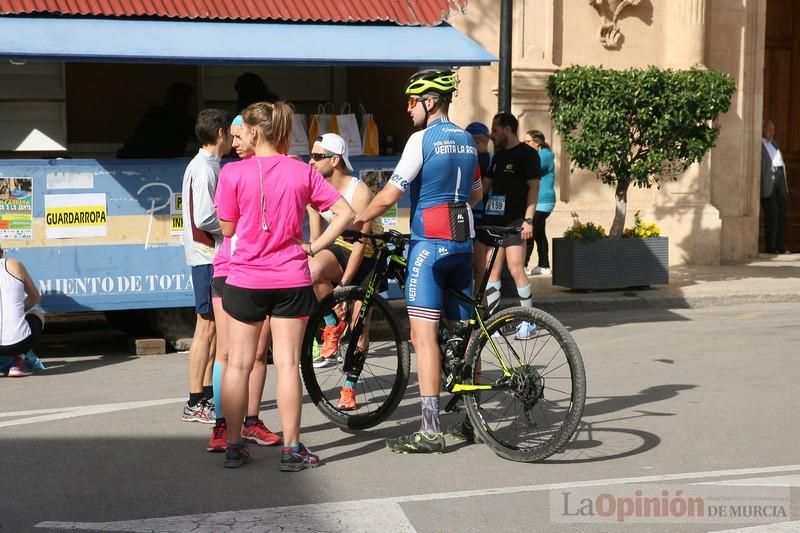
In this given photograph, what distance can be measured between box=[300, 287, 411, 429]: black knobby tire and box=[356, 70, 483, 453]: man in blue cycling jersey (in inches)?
14.6

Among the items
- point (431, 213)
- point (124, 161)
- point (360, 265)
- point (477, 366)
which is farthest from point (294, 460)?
point (124, 161)

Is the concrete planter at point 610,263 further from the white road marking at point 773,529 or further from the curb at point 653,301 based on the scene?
the white road marking at point 773,529

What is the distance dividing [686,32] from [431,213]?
1056 cm

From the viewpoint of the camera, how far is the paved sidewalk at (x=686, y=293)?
1350 cm

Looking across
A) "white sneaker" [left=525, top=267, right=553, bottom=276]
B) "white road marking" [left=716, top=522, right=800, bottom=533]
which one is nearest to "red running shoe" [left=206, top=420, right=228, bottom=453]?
"white road marking" [left=716, top=522, right=800, bottom=533]

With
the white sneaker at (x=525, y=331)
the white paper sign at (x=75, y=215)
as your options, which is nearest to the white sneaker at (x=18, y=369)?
the white paper sign at (x=75, y=215)

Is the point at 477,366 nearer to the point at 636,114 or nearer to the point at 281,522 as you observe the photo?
the point at 281,522

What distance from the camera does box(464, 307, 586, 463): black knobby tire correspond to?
6621mm

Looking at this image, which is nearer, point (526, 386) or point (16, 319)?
point (526, 386)

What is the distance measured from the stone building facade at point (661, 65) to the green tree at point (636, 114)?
1608 mm

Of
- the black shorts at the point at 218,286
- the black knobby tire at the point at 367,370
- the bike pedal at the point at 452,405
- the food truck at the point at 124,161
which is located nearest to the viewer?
the black shorts at the point at 218,286

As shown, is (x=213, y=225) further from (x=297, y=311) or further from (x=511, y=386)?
(x=511, y=386)

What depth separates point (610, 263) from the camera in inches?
553

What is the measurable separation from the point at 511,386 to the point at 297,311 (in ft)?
3.95
